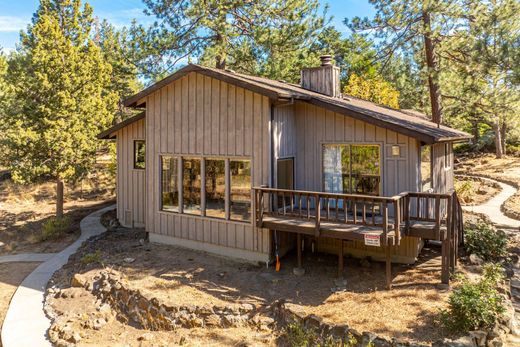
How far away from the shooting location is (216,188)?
34.6ft

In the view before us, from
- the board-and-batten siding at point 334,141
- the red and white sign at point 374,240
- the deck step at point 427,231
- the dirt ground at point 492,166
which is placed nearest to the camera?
the red and white sign at point 374,240

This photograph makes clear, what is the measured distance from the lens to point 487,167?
91.9 feet

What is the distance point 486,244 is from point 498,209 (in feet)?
24.5

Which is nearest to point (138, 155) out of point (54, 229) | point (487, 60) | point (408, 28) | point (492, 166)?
point (54, 229)

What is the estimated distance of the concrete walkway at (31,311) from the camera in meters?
7.30

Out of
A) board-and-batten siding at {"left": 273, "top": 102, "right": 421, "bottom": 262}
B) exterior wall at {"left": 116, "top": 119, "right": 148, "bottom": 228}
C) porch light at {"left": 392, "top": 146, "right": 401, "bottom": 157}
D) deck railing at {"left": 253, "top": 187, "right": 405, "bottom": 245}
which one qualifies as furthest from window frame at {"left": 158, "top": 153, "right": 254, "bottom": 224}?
porch light at {"left": 392, "top": 146, "right": 401, "bottom": 157}

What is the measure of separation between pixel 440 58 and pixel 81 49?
16061 millimetres

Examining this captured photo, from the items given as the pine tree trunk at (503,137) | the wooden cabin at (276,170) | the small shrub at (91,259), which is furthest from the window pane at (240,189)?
the pine tree trunk at (503,137)

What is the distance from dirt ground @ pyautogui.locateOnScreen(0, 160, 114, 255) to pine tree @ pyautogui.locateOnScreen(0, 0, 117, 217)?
1837 mm

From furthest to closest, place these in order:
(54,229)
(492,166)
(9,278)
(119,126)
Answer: (492,166), (54,229), (119,126), (9,278)

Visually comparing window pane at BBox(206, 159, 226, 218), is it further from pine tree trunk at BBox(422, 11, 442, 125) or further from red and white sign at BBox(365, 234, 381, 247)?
pine tree trunk at BBox(422, 11, 442, 125)

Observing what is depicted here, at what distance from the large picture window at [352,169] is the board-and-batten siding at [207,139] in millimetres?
1887

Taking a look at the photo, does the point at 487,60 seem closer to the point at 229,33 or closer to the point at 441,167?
the point at 441,167

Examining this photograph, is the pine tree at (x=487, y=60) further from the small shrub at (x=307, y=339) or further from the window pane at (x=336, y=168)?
the small shrub at (x=307, y=339)
